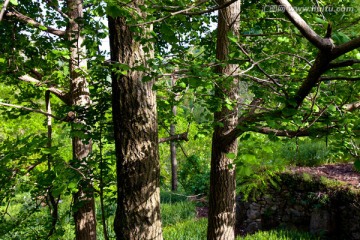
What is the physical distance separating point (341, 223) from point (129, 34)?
634 centimetres

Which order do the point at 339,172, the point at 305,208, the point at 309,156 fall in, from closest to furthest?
the point at 305,208
the point at 339,172
the point at 309,156

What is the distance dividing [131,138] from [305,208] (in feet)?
20.2

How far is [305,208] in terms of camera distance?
7.05m

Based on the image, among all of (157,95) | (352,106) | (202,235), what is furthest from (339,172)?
(157,95)

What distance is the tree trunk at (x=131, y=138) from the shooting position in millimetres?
2387

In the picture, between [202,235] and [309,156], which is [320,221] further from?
[202,235]

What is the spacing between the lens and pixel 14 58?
3.61 m

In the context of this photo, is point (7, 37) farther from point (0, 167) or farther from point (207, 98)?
point (207, 98)

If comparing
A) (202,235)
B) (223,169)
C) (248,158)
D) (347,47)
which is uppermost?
(347,47)

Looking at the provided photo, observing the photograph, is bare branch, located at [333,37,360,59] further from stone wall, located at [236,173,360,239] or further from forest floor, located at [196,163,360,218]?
forest floor, located at [196,163,360,218]

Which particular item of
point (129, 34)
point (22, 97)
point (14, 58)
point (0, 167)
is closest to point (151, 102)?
point (129, 34)

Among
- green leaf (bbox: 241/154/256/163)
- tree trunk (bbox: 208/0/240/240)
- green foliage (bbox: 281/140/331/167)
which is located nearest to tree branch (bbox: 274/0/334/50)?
green leaf (bbox: 241/154/256/163)

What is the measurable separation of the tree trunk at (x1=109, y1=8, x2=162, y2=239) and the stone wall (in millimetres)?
5461

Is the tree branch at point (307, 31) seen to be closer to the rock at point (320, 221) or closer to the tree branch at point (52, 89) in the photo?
the tree branch at point (52, 89)
